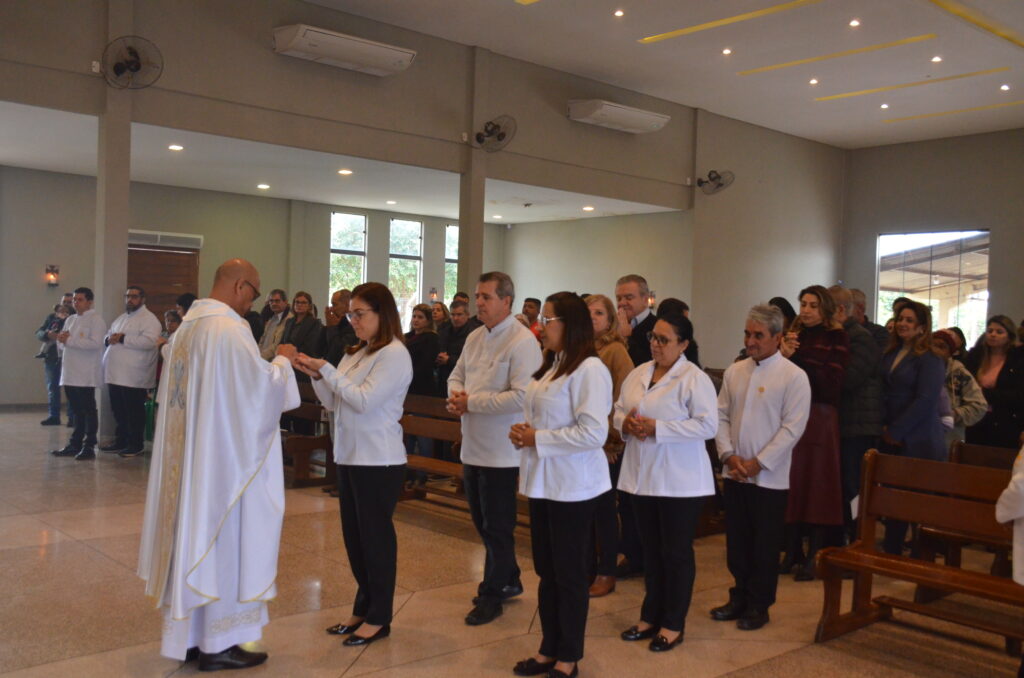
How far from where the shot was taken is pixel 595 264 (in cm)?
1667

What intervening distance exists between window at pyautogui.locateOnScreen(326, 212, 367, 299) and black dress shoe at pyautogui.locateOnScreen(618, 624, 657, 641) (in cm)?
1235

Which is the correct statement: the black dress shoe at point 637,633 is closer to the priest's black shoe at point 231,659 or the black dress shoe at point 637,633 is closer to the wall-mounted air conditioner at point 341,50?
the priest's black shoe at point 231,659

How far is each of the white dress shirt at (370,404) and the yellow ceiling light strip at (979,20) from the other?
7882 millimetres

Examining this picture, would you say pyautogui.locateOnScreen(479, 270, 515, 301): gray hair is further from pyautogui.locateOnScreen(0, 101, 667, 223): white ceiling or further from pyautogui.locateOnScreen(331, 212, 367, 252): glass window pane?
pyautogui.locateOnScreen(331, 212, 367, 252): glass window pane

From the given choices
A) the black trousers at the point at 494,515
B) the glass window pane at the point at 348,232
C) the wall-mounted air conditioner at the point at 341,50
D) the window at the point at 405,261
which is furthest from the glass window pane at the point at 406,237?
the black trousers at the point at 494,515

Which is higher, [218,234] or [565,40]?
[565,40]

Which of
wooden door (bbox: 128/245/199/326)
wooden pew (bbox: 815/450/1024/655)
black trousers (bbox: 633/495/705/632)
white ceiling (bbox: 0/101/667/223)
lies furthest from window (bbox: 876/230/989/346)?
black trousers (bbox: 633/495/705/632)

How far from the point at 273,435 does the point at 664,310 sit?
2773 millimetres

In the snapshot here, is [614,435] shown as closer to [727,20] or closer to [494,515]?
[494,515]

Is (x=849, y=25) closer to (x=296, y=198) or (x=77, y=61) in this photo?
(x=77, y=61)

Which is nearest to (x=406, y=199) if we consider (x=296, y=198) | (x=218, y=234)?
(x=296, y=198)

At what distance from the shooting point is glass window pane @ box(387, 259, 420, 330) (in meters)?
17.0

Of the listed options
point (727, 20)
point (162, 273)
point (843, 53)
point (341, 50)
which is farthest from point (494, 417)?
point (162, 273)

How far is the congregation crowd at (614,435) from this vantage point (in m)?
3.55
